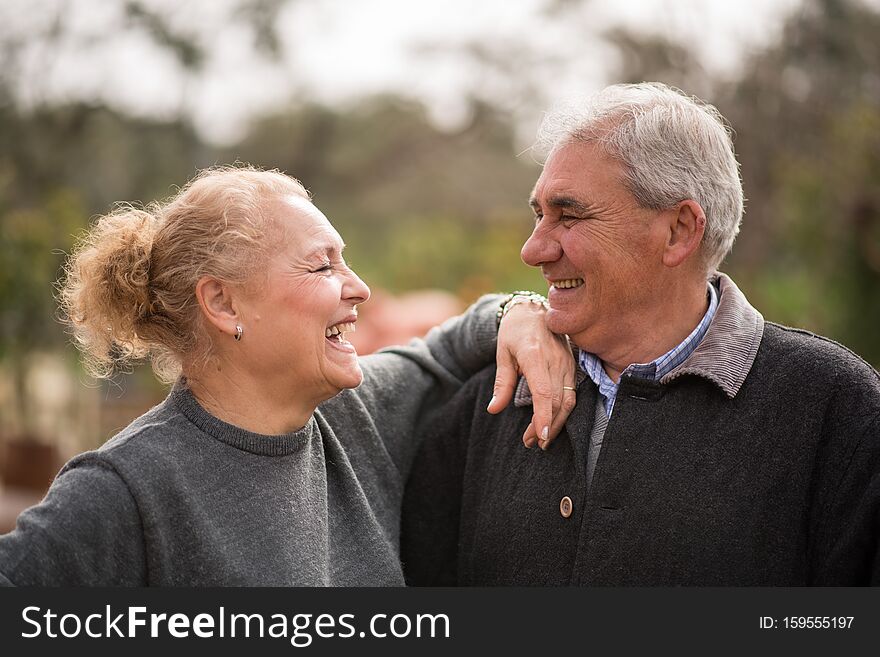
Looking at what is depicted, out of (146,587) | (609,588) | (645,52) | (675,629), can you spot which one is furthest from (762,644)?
(645,52)

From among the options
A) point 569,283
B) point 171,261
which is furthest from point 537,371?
point 171,261

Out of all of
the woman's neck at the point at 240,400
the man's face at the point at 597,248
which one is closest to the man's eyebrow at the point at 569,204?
the man's face at the point at 597,248

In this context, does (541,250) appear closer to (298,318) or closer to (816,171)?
(298,318)

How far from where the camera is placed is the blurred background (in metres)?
6.76

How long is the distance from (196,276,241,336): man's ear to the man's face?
0.59 meters

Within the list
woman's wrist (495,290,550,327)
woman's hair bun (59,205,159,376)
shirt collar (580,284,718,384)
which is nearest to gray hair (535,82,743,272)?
shirt collar (580,284,718,384)

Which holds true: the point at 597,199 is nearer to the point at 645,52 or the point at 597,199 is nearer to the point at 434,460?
the point at 434,460

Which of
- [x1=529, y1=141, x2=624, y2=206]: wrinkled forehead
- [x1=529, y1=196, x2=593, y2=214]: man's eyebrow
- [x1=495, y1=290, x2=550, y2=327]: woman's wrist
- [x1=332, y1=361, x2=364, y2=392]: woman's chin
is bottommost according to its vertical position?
[x1=332, y1=361, x2=364, y2=392]: woman's chin

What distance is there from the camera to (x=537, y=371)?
213cm

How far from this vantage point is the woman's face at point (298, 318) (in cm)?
193

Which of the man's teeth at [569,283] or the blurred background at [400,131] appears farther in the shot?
the blurred background at [400,131]

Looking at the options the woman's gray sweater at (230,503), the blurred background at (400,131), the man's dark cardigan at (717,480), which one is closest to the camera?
the woman's gray sweater at (230,503)

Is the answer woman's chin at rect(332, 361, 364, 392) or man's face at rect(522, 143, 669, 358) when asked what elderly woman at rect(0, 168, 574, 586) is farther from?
man's face at rect(522, 143, 669, 358)

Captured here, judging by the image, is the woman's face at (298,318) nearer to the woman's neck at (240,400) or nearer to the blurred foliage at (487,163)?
the woman's neck at (240,400)
